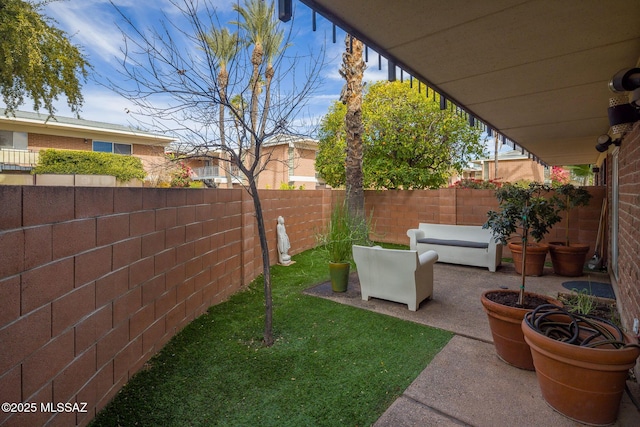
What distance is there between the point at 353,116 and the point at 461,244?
3422 mm

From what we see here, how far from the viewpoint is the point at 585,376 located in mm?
1922

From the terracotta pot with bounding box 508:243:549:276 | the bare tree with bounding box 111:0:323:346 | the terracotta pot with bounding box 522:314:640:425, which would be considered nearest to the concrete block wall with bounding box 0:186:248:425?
the bare tree with bounding box 111:0:323:346

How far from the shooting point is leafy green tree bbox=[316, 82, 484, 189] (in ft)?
28.6

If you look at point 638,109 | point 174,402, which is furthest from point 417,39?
point 174,402

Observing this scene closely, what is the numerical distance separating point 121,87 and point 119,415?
7.95 ft

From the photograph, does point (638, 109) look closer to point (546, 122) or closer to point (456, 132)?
point (546, 122)

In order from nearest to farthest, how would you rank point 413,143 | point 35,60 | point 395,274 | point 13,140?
point 395,274 → point 35,60 → point 413,143 → point 13,140

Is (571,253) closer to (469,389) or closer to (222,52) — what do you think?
(469,389)

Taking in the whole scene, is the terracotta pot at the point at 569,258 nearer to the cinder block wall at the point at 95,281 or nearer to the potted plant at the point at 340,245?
the potted plant at the point at 340,245

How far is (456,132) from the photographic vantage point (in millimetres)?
8766

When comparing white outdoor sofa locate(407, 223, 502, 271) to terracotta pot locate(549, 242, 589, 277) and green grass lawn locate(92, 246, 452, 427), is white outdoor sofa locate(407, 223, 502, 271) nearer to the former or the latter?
terracotta pot locate(549, 242, 589, 277)

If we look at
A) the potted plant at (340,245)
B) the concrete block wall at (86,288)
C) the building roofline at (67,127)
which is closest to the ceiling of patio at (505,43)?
the concrete block wall at (86,288)

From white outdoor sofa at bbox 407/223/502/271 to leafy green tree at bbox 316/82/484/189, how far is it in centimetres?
227

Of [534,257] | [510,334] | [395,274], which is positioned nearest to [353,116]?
[395,274]
